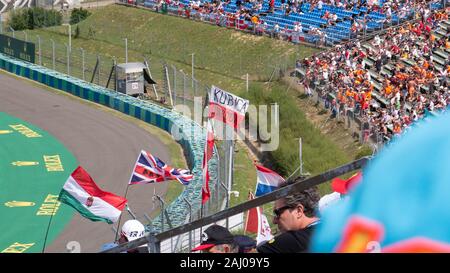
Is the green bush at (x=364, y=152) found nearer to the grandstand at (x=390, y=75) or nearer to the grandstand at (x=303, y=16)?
the grandstand at (x=390, y=75)

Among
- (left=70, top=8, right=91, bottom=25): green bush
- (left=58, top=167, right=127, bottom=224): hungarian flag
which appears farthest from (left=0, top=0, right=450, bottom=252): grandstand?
(left=70, top=8, right=91, bottom=25): green bush

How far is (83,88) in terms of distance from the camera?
39125 millimetres

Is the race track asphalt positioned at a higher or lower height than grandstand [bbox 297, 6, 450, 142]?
lower

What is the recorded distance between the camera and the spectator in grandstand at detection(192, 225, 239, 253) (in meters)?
5.05

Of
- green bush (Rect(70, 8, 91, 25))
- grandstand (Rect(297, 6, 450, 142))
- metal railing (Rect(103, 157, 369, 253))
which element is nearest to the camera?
metal railing (Rect(103, 157, 369, 253))

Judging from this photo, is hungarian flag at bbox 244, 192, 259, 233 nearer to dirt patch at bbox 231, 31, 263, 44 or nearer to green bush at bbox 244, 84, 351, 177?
green bush at bbox 244, 84, 351, 177

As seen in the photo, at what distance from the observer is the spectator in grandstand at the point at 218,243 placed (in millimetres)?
5051

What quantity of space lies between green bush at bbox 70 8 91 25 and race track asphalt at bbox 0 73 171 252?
1433 cm

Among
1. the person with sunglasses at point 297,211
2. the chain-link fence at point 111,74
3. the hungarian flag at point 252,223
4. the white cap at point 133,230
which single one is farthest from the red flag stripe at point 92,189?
the chain-link fence at point 111,74

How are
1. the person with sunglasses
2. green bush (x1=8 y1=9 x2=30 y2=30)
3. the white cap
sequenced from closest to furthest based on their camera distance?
1. the person with sunglasses
2. the white cap
3. green bush (x1=8 y1=9 x2=30 y2=30)

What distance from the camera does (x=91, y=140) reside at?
106ft

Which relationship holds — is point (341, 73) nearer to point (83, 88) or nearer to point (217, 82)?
point (217, 82)

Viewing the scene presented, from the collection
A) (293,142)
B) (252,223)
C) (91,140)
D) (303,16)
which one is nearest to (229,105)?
(293,142)

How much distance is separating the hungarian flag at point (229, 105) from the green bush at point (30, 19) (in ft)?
112
